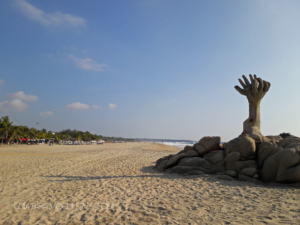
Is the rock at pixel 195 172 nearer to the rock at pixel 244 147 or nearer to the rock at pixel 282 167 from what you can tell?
the rock at pixel 244 147

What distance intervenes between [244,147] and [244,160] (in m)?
0.72

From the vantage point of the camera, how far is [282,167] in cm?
827

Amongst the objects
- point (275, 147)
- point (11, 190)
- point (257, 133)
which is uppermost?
point (257, 133)

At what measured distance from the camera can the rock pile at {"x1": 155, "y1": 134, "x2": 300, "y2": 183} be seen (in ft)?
27.1

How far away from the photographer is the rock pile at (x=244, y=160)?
8.25m

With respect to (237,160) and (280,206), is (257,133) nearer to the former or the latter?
(237,160)

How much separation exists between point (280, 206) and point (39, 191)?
28.5 feet

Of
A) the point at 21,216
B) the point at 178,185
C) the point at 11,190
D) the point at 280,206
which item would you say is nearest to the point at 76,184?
the point at 11,190

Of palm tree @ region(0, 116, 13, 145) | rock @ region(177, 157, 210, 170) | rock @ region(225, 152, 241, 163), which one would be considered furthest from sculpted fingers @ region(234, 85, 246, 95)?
palm tree @ region(0, 116, 13, 145)

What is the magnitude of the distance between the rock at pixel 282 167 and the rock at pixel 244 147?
123 cm

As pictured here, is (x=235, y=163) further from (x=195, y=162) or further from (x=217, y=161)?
(x=195, y=162)

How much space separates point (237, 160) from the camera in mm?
10273

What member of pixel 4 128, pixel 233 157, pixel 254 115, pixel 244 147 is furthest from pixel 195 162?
pixel 4 128

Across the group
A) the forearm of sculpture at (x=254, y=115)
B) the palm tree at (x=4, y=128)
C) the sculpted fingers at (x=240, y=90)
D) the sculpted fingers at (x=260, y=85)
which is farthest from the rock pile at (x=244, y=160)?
the palm tree at (x=4, y=128)
